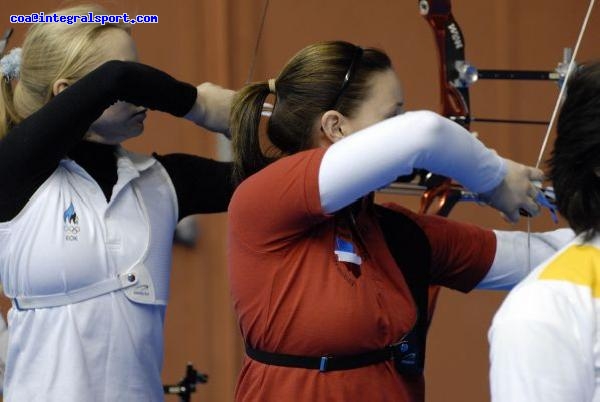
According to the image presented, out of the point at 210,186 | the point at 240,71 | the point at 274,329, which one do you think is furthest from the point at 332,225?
the point at 240,71

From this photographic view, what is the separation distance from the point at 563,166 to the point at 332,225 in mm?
331

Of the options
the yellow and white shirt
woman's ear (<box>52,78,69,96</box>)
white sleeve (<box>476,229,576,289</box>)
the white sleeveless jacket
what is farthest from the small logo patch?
the yellow and white shirt

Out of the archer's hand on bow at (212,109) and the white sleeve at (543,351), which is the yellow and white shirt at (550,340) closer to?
the white sleeve at (543,351)

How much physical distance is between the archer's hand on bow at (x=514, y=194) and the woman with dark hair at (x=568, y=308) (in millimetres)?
228

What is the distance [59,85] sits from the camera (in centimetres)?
149

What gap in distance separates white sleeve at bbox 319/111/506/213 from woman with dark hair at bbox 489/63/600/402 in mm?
171

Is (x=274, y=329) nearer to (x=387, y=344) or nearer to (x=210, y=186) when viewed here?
(x=387, y=344)

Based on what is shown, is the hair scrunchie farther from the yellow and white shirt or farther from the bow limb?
the yellow and white shirt

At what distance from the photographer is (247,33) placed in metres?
2.52

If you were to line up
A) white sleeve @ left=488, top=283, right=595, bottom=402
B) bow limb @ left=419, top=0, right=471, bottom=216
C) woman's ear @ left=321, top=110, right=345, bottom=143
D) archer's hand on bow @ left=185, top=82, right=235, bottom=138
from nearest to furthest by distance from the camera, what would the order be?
white sleeve @ left=488, top=283, right=595, bottom=402 → woman's ear @ left=321, top=110, right=345, bottom=143 → archer's hand on bow @ left=185, top=82, right=235, bottom=138 → bow limb @ left=419, top=0, right=471, bottom=216

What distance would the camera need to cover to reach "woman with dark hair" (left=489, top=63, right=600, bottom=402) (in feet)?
2.99

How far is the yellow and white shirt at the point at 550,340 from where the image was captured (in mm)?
912

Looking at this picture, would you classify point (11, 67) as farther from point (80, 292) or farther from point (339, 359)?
point (339, 359)

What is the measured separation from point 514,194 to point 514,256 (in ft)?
0.65
